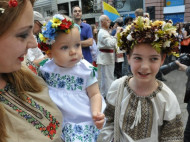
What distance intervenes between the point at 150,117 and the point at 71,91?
26.5 inches

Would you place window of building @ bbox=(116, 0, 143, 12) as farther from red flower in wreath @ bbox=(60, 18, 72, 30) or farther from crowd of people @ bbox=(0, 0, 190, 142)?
red flower in wreath @ bbox=(60, 18, 72, 30)

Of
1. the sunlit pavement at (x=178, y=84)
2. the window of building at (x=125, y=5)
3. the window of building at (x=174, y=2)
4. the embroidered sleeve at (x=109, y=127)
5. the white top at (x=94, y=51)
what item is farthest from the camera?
the window of building at (x=125, y=5)

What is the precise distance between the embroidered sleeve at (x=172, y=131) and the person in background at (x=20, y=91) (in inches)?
34.9

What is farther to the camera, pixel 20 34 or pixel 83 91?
pixel 83 91

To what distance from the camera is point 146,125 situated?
67.5 inches

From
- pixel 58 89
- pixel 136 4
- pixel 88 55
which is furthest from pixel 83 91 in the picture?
pixel 136 4

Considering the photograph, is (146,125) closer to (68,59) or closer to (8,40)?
(68,59)

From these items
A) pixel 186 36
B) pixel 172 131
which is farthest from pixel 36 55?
pixel 186 36

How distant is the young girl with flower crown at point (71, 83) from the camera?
151cm

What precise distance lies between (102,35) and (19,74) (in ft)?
12.1

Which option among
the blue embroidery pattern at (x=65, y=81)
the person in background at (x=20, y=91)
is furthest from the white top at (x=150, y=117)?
the person in background at (x=20, y=91)

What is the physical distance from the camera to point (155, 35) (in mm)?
1619

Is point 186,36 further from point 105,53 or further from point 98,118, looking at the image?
point 98,118

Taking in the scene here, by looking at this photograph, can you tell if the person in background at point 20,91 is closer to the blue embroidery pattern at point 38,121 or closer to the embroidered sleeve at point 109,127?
the blue embroidery pattern at point 38,121
